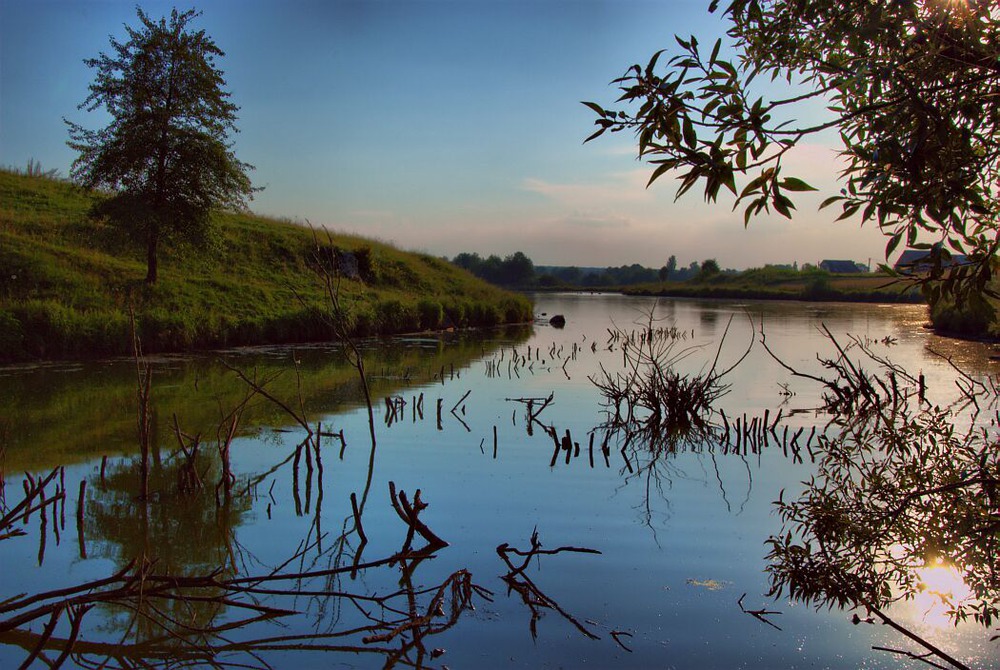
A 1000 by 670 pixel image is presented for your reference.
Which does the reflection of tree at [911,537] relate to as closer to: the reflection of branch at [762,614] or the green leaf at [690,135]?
the reflection of branch at [762,614]

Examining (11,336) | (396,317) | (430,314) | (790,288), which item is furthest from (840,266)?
(11,336)

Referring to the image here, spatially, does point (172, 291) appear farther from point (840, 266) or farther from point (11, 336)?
point (840, 266)

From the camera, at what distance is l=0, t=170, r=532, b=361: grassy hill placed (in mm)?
20344

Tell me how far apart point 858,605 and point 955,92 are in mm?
3593

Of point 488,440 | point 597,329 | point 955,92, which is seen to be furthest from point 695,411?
point 597,329

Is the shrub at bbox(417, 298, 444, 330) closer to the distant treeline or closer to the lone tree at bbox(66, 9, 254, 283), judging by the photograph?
the lone tree at bbox(66, 9, 254, 283)

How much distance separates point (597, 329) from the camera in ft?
124

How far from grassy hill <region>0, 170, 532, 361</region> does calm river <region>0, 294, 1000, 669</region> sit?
335 cm

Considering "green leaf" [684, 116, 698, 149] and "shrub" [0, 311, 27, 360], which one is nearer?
"green leaf" [684, 116, 698, 149]

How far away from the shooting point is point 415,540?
7348 mm

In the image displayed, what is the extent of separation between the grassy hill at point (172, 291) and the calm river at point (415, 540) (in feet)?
11.0

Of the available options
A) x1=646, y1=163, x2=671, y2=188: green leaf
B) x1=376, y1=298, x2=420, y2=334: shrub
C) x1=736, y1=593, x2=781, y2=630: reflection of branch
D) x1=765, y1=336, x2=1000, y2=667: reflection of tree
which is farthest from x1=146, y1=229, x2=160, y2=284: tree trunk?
x1=646, y1=163, x2=671, y2=188: green leaf

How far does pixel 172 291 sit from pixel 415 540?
68.9 feet

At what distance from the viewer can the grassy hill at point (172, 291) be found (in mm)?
20344
